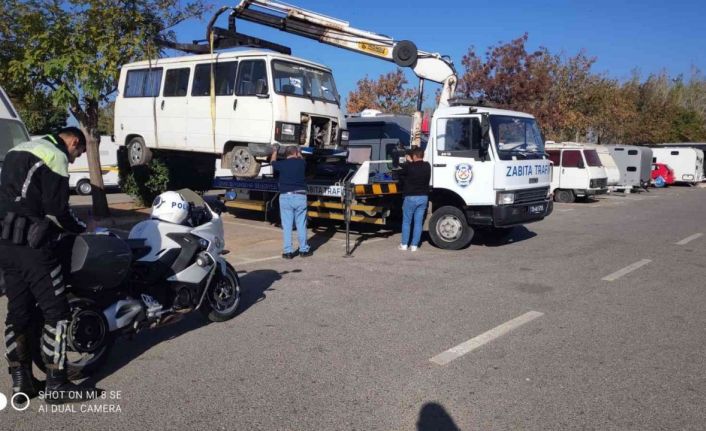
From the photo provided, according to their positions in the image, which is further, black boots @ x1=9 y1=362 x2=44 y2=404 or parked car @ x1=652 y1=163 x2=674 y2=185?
parked car @ x1=652 y1=163 x2=674 y2=185

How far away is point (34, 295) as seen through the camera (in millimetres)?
3838

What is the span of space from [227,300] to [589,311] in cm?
392

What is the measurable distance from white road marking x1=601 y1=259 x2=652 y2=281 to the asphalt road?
31 mm

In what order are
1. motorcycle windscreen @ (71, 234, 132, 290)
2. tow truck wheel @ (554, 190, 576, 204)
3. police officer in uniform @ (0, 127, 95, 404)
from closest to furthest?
police officer in uniform @ (0, 127, 95, 404), motorcycle windscreen @ (71, 234, 132, 290), tow truck wheel @ (554, 190, 576, 204)

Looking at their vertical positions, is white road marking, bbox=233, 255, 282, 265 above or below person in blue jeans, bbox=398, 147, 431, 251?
below

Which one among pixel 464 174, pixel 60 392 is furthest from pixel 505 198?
pixel 60 392

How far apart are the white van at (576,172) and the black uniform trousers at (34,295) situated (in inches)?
773

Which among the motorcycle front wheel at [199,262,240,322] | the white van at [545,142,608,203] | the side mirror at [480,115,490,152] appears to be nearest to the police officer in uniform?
the motorcycle front wheel at [199,262,240,322]

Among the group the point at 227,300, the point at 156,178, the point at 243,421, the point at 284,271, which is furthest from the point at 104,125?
the point at 243,421

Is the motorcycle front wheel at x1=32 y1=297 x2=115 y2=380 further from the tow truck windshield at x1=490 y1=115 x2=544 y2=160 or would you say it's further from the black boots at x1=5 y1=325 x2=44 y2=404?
the tow truck windshield at x1=490 y1=115 x2=544 y2=160

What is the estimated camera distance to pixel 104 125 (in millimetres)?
33375

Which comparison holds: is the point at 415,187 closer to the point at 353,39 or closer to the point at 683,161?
the point at 353,39

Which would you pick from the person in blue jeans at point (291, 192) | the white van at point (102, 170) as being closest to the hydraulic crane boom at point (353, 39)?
the person in blue jeans at point (291, 192)

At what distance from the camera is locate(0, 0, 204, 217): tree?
10.5m
